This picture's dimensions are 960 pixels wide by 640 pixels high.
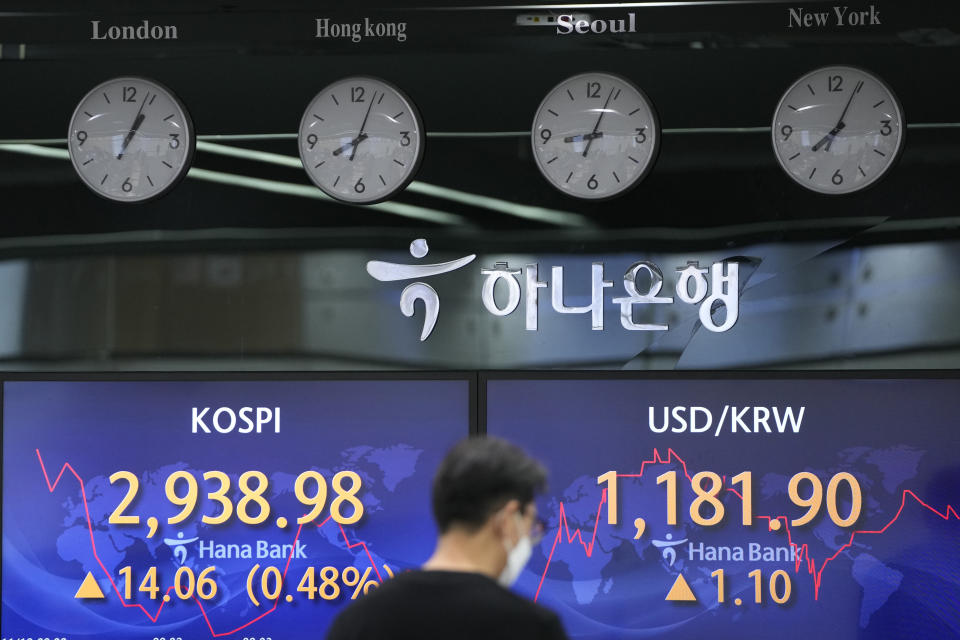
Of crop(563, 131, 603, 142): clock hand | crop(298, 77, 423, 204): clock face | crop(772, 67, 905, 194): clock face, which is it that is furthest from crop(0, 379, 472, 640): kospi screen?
crop(772, 67, 905, 194): clock face

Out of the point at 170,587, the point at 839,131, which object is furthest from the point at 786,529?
the point at 170,587

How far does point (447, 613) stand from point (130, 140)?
3.27m

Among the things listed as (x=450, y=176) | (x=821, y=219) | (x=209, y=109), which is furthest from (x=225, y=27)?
(x=821, y=219)

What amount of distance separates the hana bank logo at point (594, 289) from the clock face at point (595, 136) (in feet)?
1.03

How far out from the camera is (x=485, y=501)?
2100mm

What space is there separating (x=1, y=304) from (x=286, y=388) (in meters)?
1.13

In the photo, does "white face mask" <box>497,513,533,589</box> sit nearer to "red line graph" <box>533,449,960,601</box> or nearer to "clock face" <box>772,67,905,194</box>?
"red line graph" <box>533,449,960,601</box>

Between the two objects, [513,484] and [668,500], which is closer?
[513,484]

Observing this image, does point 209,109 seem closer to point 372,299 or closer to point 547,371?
→ point 372,299

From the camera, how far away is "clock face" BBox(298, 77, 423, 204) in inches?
185

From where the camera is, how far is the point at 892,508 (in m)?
4.50

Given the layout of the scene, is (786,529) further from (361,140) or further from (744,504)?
(361,140)

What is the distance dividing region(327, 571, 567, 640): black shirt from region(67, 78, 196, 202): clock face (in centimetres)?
305

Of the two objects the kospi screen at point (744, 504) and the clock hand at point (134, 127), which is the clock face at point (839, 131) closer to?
the kospi screen at point (744, 504)
